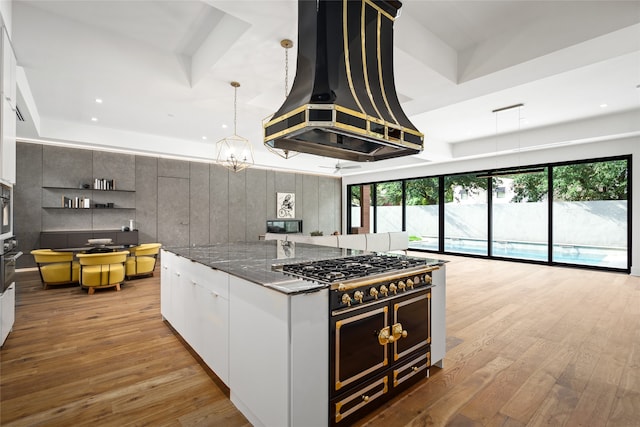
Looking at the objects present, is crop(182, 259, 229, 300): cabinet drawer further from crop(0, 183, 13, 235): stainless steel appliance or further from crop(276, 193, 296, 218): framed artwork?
crop(276, 193, 296, 218): framed artwork

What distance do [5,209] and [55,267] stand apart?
2.71m

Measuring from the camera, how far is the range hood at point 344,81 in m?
1.97

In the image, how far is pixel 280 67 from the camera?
11.4 feet

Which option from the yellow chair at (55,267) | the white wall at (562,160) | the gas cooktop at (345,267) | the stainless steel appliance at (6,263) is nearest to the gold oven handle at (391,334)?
the gas cooktop at (345,267)

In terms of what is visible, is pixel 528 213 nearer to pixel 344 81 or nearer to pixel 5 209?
pixel 344 81

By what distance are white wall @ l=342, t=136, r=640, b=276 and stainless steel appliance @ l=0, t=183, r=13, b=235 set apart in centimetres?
741

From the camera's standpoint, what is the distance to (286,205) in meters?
10.4

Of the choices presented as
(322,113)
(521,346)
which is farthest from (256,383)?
(521,346)

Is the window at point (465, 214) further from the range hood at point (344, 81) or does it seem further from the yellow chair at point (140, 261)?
the yellow chair at point (140, 261)

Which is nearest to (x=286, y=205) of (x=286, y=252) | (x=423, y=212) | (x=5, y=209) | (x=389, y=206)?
(x=389, y=206)

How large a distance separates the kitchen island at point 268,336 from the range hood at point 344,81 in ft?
3.27

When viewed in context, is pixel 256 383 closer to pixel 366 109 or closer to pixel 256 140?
pixel 366 109

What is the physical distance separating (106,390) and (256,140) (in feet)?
21.6

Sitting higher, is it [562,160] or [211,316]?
[562,160]
